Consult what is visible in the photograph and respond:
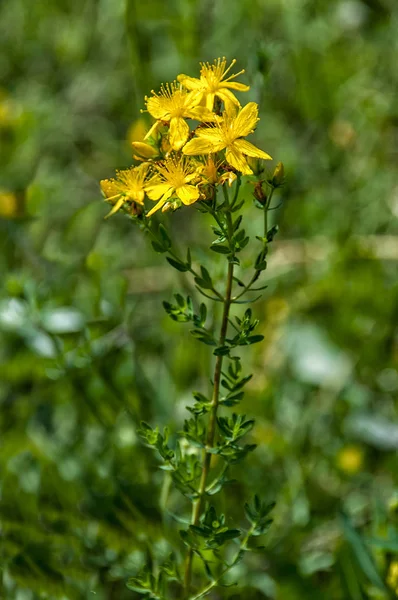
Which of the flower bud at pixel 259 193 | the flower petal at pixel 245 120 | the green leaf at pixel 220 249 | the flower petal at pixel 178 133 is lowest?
the green leaf at pixel 220 249

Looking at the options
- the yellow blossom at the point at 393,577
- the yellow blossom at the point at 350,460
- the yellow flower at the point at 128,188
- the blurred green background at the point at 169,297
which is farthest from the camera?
the yellow blossom at the point at 350,460

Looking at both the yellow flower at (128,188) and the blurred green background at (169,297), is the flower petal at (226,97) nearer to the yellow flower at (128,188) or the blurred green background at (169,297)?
the yellow flower at (128,188)

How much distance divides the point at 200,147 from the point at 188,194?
0.09 metres

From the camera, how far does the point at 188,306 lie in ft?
4.87

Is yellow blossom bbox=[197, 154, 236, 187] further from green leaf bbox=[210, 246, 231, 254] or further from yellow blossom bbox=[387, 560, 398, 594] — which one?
yellow blossom bbox=[387, 560, 398, 594]

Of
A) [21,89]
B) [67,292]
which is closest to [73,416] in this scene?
[67,292]

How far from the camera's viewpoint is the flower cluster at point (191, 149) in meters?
1.36

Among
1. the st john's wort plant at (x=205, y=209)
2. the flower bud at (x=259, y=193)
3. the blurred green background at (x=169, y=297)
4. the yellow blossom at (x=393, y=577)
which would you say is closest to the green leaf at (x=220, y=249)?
the st john's wort plant at (x=205, y=209)

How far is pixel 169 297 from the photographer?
3.08 metres

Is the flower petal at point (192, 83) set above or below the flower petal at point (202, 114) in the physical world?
above

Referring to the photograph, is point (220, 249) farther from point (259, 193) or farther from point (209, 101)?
point (209, 101)

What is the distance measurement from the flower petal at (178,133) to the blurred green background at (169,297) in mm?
670

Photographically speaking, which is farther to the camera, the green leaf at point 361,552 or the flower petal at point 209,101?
the green leaf at point 361,552

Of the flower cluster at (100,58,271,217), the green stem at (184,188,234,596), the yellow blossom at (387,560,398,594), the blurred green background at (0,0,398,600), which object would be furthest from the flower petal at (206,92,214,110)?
the yellow blossom at (387,560,398,594)
